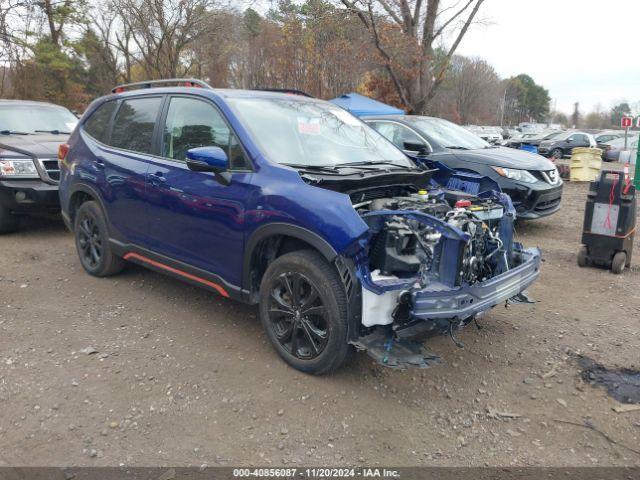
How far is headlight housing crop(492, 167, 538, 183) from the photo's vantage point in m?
7.36

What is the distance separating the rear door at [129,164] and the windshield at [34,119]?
3.63 metres

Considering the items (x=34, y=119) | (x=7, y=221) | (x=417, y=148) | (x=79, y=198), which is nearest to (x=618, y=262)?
(x=417, y=148)

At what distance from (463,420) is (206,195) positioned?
2.36 meters

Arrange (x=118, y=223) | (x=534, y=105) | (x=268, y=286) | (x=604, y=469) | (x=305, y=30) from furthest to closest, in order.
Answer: (x=534, y=105), (x=305, y=30), (x=118, y=223), (x=268, y=286), (x=604, y=469)

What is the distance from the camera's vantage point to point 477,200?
4148 mm

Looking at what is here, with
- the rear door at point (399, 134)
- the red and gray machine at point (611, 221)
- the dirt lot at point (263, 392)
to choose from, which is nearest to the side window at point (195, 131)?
the dirt lot at point (263, 392)

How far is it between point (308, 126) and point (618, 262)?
4.03 m

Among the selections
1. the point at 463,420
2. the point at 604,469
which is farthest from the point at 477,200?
the point at 604,469

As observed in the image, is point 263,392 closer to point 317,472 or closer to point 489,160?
point 317,472

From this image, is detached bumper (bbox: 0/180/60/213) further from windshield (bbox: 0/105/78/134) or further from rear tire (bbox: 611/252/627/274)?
rear tire (bbox: 611/252/627/274)

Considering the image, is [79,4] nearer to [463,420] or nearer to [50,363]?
[50,363]

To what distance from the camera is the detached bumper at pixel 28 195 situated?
6711 millimetres

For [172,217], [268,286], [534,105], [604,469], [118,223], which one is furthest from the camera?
[534,105]

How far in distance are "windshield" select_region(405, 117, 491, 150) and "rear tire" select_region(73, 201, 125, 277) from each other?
5.00 m
